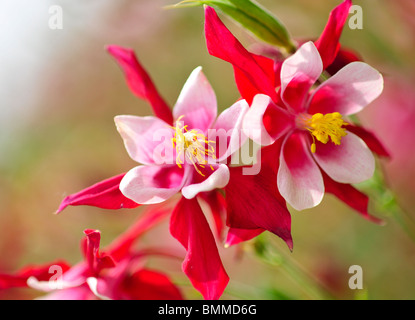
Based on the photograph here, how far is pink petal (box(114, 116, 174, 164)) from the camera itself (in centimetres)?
67

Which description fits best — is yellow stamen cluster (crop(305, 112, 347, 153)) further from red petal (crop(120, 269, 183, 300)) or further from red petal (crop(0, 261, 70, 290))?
red petal (crop(0, 261, 70, 290))

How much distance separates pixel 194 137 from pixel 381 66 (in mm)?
808

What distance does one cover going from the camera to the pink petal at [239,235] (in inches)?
25.3

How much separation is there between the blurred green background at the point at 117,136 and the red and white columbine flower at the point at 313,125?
483mm

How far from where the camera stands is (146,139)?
2.20 feet

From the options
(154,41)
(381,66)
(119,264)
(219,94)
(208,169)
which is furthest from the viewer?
(154,41)

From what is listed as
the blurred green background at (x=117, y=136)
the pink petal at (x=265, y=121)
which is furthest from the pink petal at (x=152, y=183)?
the blurred green background at (x=117, y=136)

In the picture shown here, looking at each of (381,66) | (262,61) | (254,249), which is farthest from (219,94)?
(262,61)

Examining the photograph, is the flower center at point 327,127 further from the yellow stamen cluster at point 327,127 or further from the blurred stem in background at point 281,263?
the blurred stem in background at point 281,263

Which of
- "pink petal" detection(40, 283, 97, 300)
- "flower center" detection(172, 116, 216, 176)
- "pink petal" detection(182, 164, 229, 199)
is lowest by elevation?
"pink petal" detection(40, 283, 97, 300)

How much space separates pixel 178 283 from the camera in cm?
84

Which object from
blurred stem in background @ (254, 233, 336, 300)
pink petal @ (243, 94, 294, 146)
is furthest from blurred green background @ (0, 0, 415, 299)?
pink petal @ (243, 94, 294, 146)

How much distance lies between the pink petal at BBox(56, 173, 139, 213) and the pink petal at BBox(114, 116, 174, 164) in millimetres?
54
